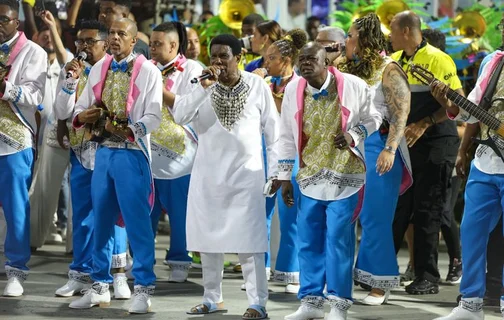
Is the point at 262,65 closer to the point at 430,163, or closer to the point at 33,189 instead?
the point at 430,163

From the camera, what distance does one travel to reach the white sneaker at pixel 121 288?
8.26 metres

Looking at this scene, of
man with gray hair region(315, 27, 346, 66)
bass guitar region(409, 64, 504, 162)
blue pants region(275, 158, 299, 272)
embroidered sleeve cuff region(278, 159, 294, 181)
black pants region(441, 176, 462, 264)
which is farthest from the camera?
black pants region(441, 176, 462, 264)

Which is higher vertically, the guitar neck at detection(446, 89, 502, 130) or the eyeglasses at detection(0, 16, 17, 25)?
the eyeglasses at detection(0, 16, 17, 25)

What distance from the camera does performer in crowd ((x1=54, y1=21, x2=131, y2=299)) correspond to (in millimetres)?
8297

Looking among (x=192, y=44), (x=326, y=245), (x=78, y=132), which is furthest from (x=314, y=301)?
(x=192, y=44)

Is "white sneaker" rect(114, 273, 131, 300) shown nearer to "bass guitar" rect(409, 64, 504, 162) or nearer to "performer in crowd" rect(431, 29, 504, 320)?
"performer in crowd" rect(431, 29, 504, 320)

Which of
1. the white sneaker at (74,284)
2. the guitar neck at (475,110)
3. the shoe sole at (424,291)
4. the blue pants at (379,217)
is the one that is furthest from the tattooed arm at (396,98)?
the white sneaker at (74,284)

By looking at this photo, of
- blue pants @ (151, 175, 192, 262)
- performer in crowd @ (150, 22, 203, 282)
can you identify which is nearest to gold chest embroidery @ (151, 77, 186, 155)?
performer in crowd @ (150, 22, 203, 282)

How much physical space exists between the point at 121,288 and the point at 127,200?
0.92m

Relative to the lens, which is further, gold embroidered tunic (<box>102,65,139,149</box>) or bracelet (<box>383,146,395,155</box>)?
bracelet (<box>383,146,395,155</box>)

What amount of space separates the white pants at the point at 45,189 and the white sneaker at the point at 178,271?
1719 mm

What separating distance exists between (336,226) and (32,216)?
4.19 m

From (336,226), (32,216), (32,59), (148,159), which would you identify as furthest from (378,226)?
(32,216)

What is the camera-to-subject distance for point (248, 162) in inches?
299
